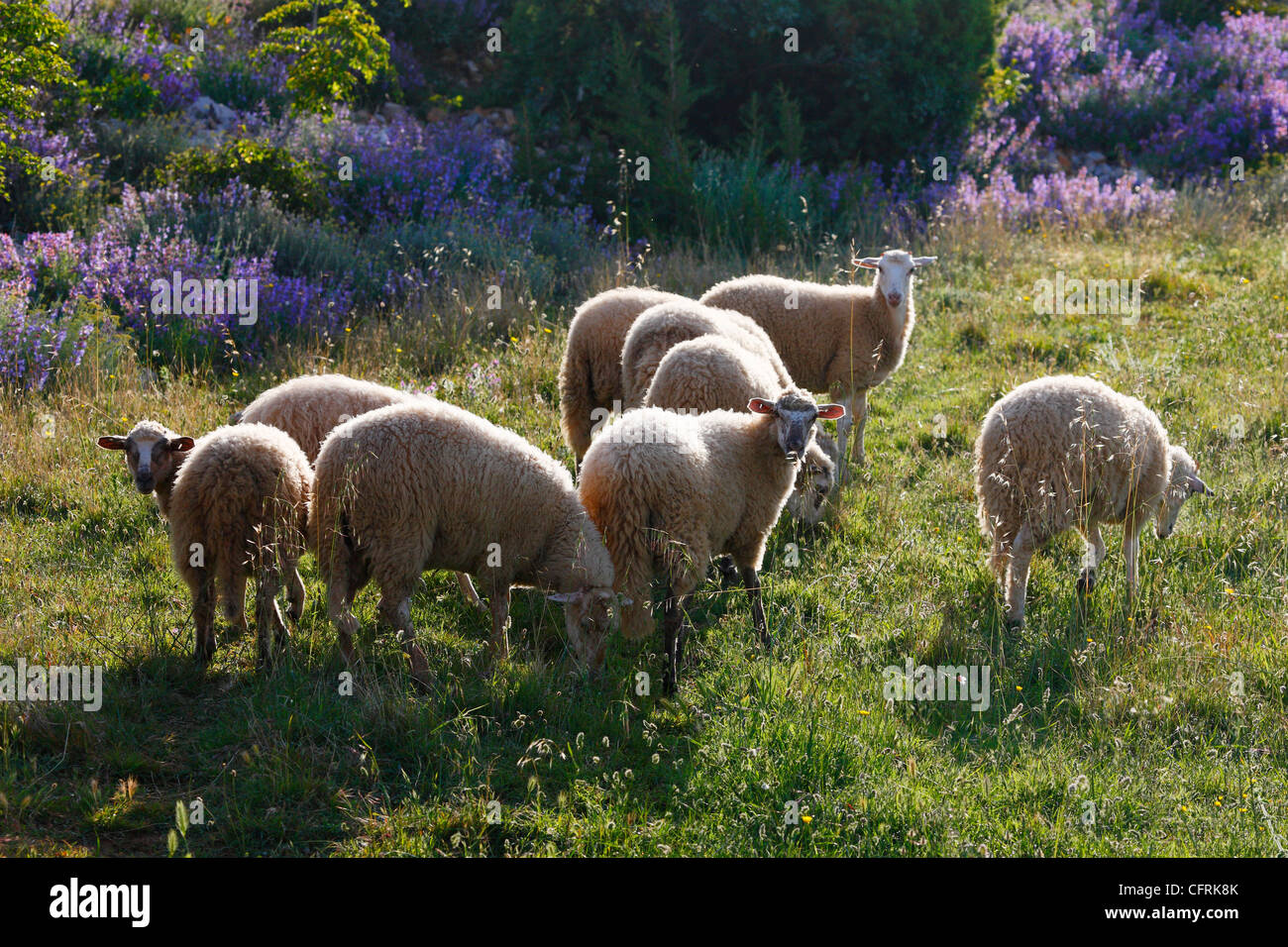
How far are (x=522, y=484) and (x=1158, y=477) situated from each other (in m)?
3.81

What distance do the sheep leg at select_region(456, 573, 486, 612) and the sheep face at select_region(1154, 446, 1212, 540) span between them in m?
4.05

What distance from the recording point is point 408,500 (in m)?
5.23

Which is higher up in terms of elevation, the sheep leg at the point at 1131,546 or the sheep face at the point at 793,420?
the sheep face at the point at 793,420

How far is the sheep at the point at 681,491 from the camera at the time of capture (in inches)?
219

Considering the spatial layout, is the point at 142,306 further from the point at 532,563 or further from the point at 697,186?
the point at 697,186

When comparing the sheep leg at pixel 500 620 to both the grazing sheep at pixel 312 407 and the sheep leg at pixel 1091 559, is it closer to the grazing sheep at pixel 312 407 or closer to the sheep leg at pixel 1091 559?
the grazing sheep at pixel 312 407

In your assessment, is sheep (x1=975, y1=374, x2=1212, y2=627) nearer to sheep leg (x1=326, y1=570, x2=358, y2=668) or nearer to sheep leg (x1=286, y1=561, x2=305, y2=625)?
sheep leg (x1=326, y1=570, x2=358, y2=668)

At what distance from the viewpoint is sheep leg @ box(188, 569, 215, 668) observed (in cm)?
532

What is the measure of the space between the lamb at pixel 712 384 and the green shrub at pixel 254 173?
6.76 metres

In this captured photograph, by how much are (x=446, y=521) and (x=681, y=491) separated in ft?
3.83

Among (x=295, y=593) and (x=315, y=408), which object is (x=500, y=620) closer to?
(x=295, y=593)

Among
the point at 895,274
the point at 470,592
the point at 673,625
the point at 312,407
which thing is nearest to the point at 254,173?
the point at 312,407

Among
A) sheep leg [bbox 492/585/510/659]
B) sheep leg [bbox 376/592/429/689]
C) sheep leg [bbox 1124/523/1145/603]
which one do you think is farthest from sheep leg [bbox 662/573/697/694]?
sheep leg [bbox 1124/523/1145/603]

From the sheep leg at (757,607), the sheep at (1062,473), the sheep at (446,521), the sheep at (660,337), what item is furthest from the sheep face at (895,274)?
the sheep at (446,521)
